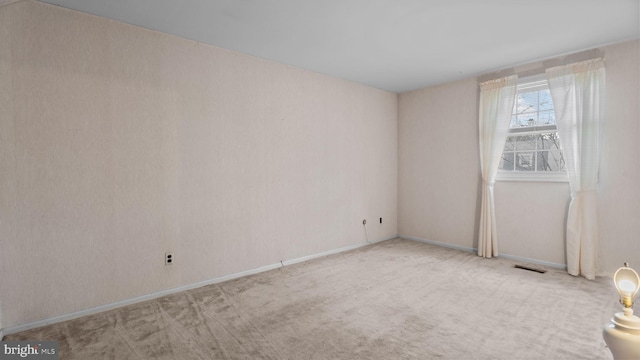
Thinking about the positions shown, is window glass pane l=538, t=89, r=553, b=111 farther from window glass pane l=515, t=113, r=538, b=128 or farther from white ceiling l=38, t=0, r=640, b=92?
white ceiling l=38, t=0, r=640, b=92

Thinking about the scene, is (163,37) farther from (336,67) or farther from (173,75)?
(336,67)

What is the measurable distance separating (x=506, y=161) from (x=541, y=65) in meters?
1.26

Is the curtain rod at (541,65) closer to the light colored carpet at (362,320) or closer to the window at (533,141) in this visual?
the window at (533,141)

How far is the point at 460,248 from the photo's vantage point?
182 inches

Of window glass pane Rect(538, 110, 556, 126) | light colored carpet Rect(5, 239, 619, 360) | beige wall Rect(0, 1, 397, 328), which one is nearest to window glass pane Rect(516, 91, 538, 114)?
window glass pane Rect(538, 110, 556, 126)

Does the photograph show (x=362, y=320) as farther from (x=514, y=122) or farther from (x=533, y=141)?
(x=514, y=122)

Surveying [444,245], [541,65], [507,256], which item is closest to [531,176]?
[507,256]

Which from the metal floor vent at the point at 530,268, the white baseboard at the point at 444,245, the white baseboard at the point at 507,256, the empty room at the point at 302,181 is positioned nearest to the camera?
the empty room at the point at 302,181

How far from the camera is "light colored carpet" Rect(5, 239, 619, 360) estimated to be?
2.04 meters

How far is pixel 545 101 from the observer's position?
3.88m

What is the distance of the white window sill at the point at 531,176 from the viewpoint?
3699 mm

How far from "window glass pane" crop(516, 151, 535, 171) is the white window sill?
0.09 meters

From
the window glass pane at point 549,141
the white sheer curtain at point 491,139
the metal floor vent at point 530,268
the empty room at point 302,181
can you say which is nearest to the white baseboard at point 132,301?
the empty room at point 302,181

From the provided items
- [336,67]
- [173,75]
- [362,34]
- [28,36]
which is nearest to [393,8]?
[362,34]
